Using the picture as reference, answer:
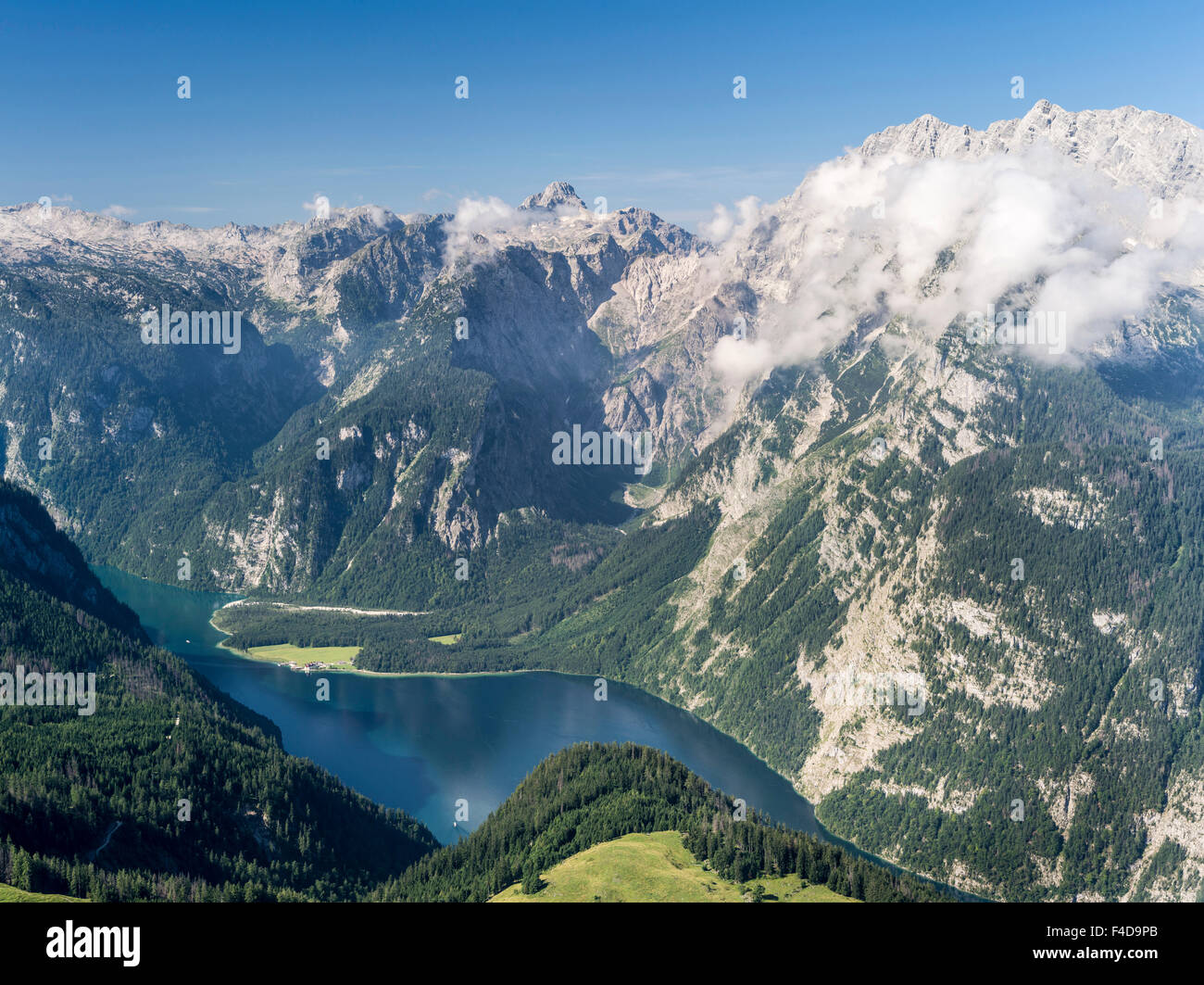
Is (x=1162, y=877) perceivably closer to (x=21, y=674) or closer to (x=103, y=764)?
(x=103, y=764)
